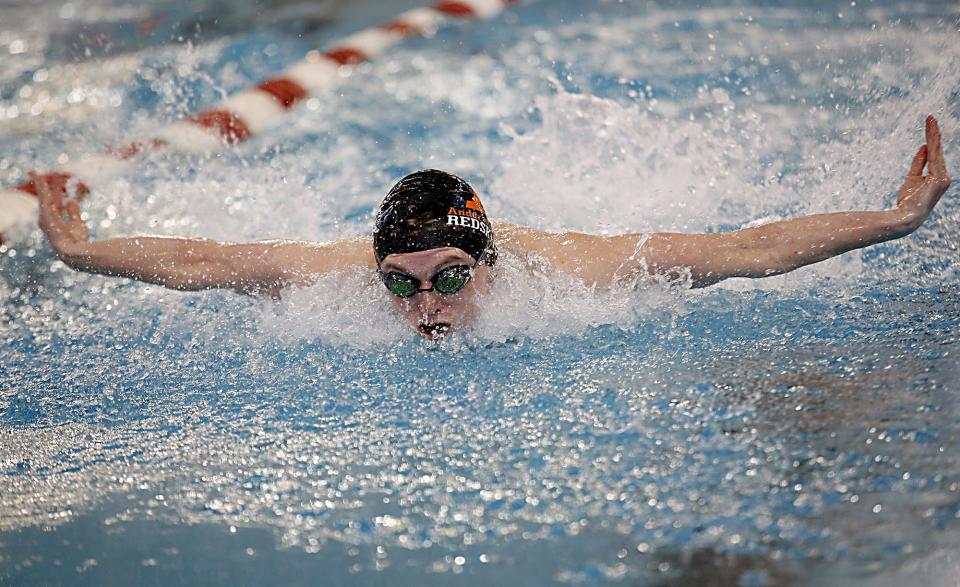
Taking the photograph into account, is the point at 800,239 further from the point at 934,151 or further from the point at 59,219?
the point at 59,219

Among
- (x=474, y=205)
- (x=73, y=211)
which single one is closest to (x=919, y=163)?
(x=474, y=205)

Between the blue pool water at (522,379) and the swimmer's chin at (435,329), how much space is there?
7 cm

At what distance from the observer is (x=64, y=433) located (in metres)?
2.47

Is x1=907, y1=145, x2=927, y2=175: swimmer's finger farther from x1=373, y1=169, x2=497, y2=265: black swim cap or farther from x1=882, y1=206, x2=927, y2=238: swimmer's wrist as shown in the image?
x1=373, y1=169, x2=497, y2=265: black swim cap

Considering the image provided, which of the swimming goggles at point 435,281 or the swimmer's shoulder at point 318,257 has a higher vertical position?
the swimmer's shoulder at point 318,257

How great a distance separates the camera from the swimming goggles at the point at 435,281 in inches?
97.3

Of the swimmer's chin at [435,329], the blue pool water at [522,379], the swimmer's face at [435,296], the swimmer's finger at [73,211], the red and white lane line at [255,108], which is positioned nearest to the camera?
the blue pool water at [522,379]

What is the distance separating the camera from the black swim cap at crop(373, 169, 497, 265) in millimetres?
2488

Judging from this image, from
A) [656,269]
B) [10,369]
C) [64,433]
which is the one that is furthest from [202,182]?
[656,269]

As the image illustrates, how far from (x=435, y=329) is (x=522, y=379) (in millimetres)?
294

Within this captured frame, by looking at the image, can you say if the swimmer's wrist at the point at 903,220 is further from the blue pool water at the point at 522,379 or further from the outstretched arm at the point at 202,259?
the outstretched arm at the point at 202,259

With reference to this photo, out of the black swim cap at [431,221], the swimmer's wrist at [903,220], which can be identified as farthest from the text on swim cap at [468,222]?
the swimmer's wrist at [903,220]

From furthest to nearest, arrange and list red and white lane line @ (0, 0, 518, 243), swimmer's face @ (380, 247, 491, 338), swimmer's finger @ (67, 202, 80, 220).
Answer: red and white lane line @ (0, 0, 518, 243)
swimmer's finger @ (67, 202, 80, 220)
swimmer's face @ (380, 247, 491, 338)

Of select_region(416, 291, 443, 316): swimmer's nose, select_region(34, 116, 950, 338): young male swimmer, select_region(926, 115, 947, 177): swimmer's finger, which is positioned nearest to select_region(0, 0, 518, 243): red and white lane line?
select_region(34, 116, 950, 338): young male swimmer
